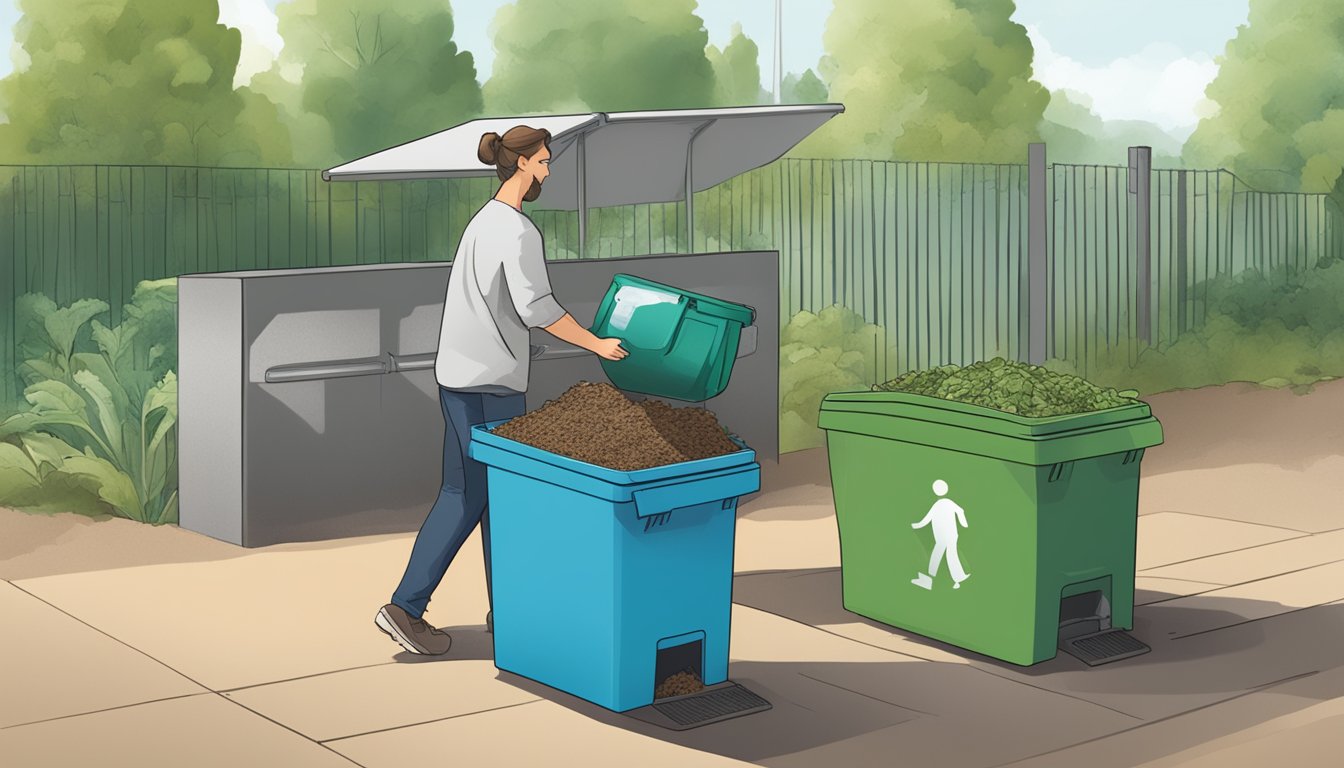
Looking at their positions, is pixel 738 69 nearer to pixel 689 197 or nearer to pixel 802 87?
pixel 802 87

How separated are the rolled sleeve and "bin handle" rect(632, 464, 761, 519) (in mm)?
855

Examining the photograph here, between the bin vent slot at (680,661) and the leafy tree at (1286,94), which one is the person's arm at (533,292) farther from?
the leafy tree at (1286,94)

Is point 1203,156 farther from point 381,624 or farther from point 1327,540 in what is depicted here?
point 381,624

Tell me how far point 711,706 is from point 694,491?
2.51 ft

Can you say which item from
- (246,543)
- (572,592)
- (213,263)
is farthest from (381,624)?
(213,263)

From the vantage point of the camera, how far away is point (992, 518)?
6.50 meters

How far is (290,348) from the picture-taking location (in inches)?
345

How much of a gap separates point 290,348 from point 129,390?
1.85 m

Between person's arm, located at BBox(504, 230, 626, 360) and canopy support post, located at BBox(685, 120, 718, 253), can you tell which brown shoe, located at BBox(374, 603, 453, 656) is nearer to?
person's arm, located at BBox(504, 230, 626, 360)

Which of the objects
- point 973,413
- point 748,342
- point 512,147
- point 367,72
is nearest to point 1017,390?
point 973,413

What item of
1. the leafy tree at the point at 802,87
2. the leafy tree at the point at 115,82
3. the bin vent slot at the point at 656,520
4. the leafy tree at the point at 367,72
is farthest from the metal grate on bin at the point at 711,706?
the leafy tree at the point at 802,87

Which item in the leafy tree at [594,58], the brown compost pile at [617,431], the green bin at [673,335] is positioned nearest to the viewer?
the brown compost pile at [617,431]

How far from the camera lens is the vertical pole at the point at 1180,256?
1683cm

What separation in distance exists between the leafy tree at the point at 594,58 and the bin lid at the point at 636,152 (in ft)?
41.7
